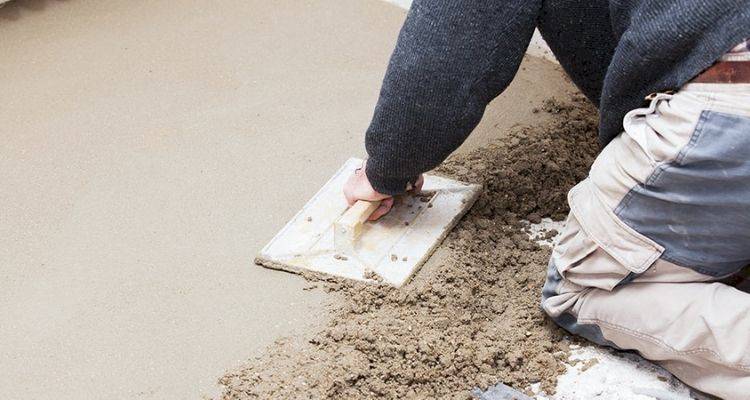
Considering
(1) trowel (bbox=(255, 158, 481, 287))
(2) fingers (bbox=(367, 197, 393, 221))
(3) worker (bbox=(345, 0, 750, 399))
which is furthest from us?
(2) fingers (bbox=(367, 197, 393, 221))

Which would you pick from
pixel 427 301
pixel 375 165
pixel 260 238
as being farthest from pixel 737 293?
pixel 260 238

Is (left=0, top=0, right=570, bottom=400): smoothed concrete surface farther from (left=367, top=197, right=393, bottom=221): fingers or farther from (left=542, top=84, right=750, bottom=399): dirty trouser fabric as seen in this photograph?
(left=542, top=84, right=750, bottom=399): dirty trouser fabric

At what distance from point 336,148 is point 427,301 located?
534 mm

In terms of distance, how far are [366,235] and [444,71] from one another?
1.27 ft

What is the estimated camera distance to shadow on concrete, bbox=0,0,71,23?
249 centimetres

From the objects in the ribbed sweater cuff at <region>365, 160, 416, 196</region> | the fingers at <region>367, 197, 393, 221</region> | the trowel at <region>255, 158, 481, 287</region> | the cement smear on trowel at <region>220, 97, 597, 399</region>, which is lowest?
the cement smear on trowel at <region>220, 97, 597, 399</region>

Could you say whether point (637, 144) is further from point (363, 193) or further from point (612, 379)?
point (363, 193)

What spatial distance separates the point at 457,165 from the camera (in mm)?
1956

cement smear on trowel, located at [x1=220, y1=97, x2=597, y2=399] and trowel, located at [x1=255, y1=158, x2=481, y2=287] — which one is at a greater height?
trowel, located at [x1=255, y1=158, x2=481, y2=287]

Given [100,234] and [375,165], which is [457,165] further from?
[100,234]

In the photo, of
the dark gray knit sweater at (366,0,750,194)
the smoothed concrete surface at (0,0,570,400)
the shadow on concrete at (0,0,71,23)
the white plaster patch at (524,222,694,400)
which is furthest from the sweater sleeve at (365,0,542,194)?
the shadow on concrete at (0,0,71,23)

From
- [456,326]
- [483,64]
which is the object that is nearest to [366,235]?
[456,326]

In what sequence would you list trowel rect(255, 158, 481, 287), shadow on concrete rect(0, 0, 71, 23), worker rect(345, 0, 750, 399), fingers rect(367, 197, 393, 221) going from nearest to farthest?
worker rect(345, 0, 750, 399) → trowel rect(255, 158, 481, 287) → fingers rect(367, 197, 393, 221) → shadow on concrete rect(0, 0, 71, 23)

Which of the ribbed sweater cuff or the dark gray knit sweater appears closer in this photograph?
the dark gray knit sweater
